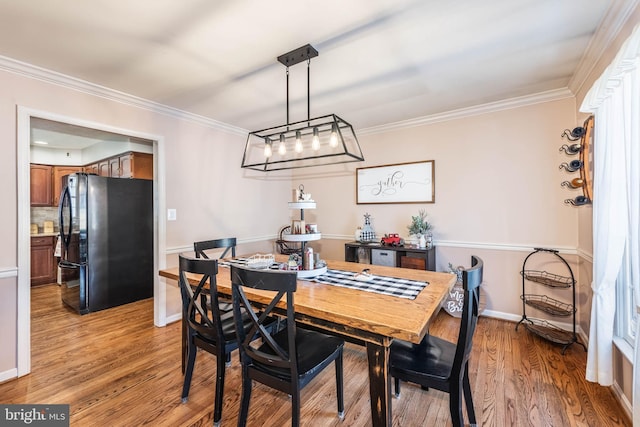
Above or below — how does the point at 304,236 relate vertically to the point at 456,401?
above

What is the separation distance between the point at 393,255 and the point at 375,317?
2.12 m

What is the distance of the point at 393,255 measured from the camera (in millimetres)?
3291

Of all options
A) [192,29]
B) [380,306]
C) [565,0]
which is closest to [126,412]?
[380,306]

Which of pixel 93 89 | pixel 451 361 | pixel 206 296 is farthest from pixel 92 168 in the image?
pixel 451 361

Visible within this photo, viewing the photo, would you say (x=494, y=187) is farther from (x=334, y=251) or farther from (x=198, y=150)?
(x=198, y=150)

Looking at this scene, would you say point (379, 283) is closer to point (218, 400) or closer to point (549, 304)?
point (218, 400)

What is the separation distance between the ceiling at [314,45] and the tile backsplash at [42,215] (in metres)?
3.80

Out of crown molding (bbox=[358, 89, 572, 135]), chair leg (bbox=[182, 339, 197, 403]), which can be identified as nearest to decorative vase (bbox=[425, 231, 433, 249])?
crown molding (bbox=[358, 89, 572, 135])

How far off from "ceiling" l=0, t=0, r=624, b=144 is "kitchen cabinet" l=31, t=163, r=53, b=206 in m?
3.58

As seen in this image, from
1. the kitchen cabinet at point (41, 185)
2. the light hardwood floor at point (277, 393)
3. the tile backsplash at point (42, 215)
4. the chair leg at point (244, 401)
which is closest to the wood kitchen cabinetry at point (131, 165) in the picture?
the kitchen cabinet at point (41, 185)

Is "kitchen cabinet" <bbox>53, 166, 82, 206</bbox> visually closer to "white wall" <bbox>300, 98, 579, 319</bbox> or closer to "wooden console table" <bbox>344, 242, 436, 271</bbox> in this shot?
"wooden console table" <bbox>344, 242, 436, 271</bbox>

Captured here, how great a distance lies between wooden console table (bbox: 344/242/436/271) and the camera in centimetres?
314

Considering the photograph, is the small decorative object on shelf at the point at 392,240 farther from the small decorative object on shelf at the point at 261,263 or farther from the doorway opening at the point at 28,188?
the doorway opening at the point at 28,188

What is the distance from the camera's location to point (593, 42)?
187 cm
